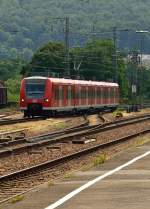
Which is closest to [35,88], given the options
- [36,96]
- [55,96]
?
[36,96]

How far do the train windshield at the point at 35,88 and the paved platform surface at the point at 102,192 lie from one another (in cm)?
3111

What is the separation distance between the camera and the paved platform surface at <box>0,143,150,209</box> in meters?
11.4

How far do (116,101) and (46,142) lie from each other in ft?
146

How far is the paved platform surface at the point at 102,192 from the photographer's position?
11406mm

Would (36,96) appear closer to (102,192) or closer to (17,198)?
(102,192)

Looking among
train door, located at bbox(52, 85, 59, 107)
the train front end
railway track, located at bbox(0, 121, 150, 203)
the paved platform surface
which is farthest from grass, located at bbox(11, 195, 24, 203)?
train door, located at bbox(52, 85, 59, 107)

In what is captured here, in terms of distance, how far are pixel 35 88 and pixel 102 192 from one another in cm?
3618

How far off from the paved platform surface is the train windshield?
31.1 meters

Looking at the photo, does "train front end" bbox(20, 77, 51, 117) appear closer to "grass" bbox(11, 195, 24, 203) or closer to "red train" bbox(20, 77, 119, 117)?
"red train" bbox(20, 77, 119, 117)

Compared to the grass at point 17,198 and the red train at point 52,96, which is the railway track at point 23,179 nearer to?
the grass at point 17,198

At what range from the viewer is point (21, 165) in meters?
A: 19.4

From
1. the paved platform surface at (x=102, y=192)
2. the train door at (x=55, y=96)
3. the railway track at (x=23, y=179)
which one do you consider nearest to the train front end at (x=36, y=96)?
the train door at (x=55, y=96)

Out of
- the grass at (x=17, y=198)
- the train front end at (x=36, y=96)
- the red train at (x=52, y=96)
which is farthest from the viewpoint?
the red train at (x=52, y=96)

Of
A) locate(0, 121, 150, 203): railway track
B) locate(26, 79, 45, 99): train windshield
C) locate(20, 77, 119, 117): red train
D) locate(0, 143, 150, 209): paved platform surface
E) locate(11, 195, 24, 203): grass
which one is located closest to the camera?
locate(0, 143, 150, 209): paved platform surface
